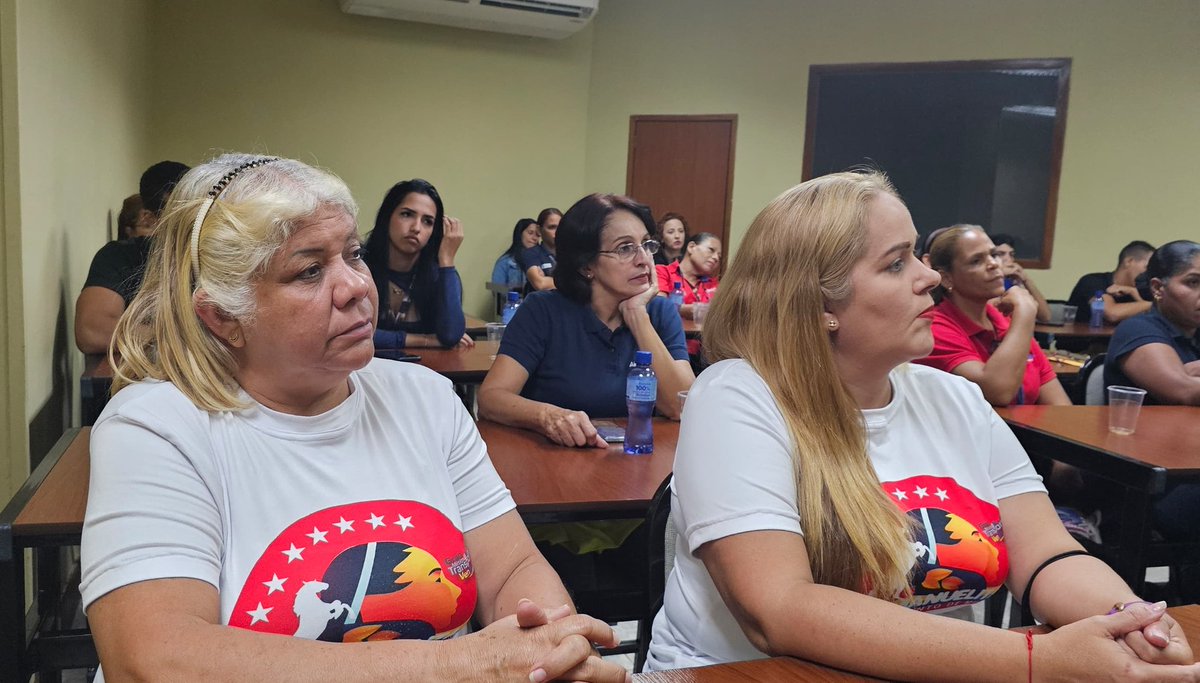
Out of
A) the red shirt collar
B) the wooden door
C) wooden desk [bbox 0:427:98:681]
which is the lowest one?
wooden desk [bbox 0:427:98:681]

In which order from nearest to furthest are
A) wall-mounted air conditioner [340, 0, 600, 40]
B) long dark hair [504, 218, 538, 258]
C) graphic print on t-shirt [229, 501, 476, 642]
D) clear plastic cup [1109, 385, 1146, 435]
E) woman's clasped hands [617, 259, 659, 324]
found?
graphic print on t-shirt [229, 501, 476, 642] < clear plastic cup [1109, 385, 1146, 435] < woman's clasped hands [617, 259, 659, 324] < wall-mounted air conditioner [340, 0, 600, 40] < long dark hair [504, 218, 538, 258]

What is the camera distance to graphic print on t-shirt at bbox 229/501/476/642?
1104 millimetres

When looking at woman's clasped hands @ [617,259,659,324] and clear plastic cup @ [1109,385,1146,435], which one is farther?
woman's clasped hands @ [617,259,659,324]

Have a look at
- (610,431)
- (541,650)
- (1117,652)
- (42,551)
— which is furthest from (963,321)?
(42,551)

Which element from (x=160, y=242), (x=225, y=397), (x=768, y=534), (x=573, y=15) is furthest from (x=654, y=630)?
(x=573, y=15)

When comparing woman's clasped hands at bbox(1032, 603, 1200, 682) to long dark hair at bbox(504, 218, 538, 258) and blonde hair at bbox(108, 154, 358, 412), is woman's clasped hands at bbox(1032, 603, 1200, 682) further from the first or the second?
long dark hair at bbox(504, 218, 538, 258)

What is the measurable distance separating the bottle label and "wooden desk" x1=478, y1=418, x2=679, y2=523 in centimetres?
14

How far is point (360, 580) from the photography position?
1.14 m

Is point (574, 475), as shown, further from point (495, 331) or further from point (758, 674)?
point (495, 331)

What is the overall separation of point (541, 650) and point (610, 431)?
121 cm

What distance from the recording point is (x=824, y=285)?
1.39 metres

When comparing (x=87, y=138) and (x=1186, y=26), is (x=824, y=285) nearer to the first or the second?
(x=87, y=138)

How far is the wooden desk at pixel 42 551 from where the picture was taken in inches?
56.9

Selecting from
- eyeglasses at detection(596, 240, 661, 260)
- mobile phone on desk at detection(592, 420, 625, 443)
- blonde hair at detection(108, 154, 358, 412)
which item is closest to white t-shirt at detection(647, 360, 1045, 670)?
blonde hair at detection(108, 154, 358, 412)
